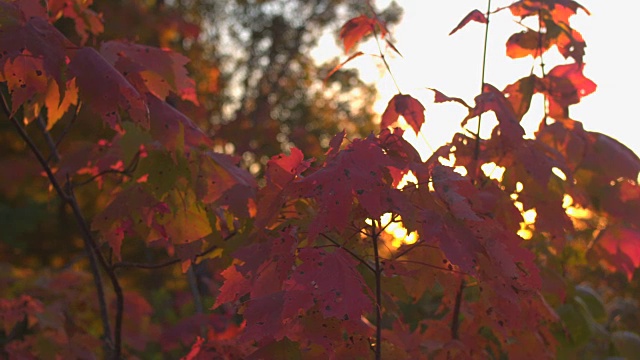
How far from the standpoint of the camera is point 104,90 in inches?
76.3

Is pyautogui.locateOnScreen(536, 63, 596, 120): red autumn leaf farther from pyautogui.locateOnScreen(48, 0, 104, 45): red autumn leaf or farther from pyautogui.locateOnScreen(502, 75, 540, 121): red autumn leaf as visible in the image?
pyautogui.locateOnScreen(48, 0, 104, 45): red autumn leaf

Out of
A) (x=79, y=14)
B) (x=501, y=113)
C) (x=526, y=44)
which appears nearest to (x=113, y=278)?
(x=79, y=14)

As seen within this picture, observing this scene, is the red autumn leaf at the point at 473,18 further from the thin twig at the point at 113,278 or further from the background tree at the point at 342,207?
the thin twig at the point at 113,278

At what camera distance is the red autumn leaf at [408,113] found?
94.8 inches

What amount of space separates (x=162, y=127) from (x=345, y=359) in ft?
2.89

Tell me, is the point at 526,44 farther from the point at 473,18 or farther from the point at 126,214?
the point at 126,214

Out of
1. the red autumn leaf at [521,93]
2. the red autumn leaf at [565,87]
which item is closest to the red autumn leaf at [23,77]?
the red autumn leaf at [521,93]

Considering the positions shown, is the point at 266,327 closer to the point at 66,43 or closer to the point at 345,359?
the point at 345,359

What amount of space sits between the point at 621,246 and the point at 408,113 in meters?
1.06

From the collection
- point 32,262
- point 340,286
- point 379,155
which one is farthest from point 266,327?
point 32,262

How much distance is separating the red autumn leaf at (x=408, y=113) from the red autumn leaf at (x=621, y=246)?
37.0 inches

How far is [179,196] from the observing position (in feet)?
7.81

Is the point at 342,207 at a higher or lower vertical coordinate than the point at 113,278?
lower

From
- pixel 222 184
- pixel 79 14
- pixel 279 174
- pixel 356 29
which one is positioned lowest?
pixel 279 174
